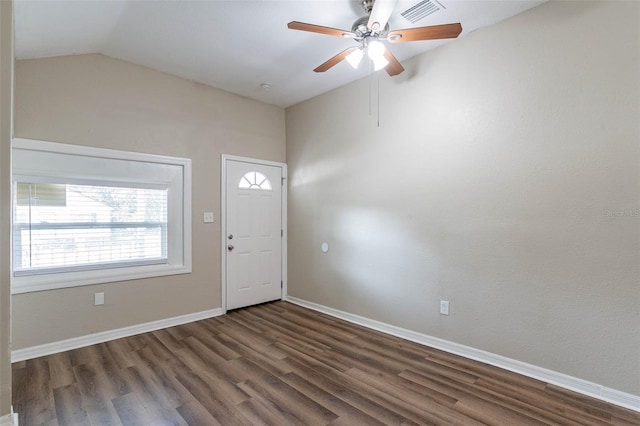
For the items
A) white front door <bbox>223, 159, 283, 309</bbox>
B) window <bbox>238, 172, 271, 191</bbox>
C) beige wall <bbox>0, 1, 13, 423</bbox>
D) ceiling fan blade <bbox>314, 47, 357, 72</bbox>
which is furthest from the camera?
window <bbox>238, 172, 271, 191</bbox>

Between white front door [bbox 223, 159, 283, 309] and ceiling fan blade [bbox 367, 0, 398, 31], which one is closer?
ceiling fan blade [bbox 367, 0, 398, 31]

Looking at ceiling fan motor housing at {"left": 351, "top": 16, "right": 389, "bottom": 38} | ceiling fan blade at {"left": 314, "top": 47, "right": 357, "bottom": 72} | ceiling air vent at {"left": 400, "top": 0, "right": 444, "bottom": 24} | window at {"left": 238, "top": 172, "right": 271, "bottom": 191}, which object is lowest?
window at {"left": 238, "top": 172, "right": 271, "bottom": 191}

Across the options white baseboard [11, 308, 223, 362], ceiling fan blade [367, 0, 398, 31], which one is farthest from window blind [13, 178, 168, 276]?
ceiling fan blade [367, 0, 398, 31]

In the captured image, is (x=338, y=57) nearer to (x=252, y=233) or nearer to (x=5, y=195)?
(x=5, y=195)

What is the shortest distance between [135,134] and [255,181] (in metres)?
1.54

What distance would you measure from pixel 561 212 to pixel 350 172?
6.90 feet

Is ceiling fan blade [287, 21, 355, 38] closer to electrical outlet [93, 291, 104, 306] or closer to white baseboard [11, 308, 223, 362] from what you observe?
electrical outlet [93, 291, 104, 306]

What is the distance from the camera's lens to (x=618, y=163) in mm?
2102

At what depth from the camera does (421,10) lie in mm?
2414

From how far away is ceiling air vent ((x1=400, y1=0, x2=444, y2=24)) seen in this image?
7.70 feet

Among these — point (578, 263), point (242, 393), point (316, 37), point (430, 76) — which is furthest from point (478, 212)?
point (242, 393)

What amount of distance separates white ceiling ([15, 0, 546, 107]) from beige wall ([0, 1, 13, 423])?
2.80ft

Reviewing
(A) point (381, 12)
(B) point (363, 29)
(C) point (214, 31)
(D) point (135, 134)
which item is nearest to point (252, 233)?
(D) point (135, 134)

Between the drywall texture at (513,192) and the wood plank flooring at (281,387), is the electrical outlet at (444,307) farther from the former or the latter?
the wood plank flooring at (281,387)
